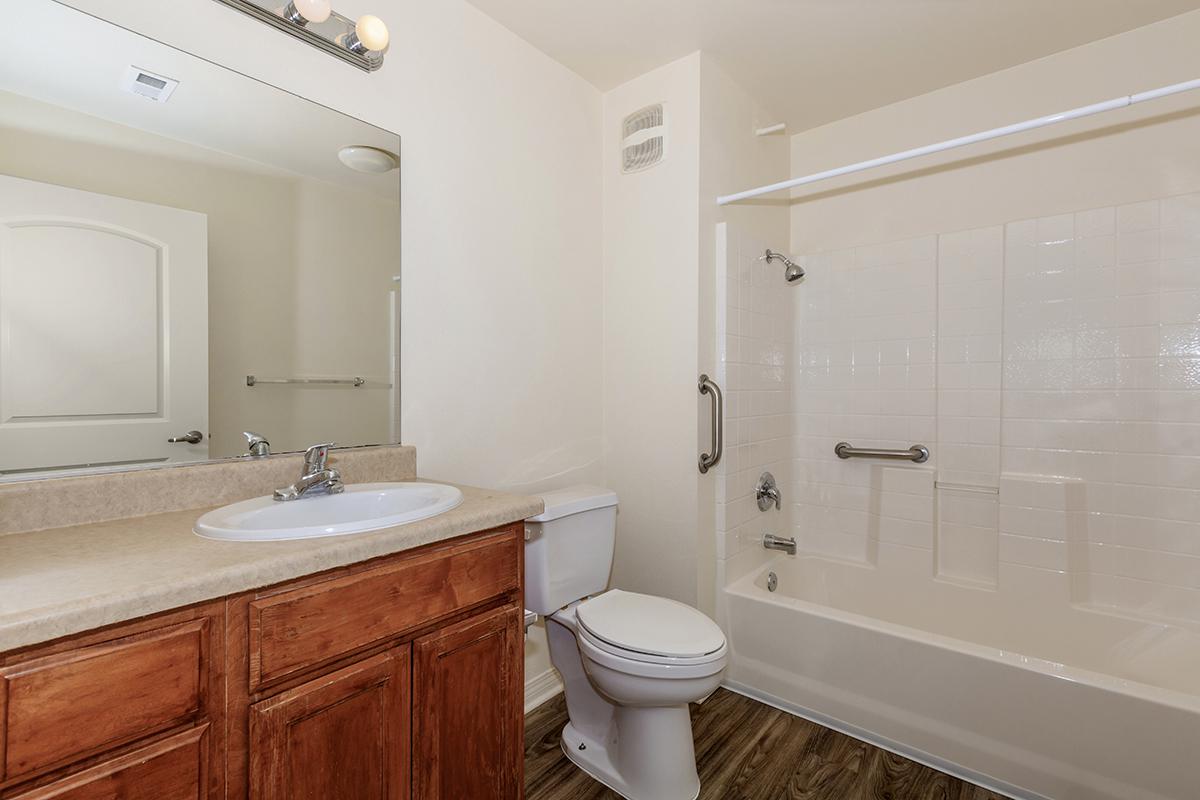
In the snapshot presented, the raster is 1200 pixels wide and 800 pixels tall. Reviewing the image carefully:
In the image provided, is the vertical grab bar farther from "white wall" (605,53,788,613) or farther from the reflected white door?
the reflected white door

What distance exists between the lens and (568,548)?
176 centimetres

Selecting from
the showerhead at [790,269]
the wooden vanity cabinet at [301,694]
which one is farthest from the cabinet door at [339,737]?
the showerhead at [790,269]

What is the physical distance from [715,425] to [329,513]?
1382mm

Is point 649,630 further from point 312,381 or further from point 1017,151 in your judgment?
point 1017,151

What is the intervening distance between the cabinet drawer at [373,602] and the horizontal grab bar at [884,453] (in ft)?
6.04

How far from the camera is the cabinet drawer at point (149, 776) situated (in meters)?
0.73

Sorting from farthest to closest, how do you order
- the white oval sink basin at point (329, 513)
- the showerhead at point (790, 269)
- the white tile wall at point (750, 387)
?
the showerhead at point (790, 269)
the white tile wall at point (750, 387)
the white oval sink basin at point (329, 513)

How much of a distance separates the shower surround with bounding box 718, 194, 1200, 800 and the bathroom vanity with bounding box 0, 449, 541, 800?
1247mm

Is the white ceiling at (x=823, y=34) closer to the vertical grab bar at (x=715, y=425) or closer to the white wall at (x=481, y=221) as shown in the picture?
the white wall at (x=481, y=221)

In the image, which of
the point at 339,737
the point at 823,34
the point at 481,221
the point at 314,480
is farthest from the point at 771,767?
the point at 823,34

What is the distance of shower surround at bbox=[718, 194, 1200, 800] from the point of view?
168 centimetres

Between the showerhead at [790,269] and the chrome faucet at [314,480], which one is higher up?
the showerhead at [790,269]

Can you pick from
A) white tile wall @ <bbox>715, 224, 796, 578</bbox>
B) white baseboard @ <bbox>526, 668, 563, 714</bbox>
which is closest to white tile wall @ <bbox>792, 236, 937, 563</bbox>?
white tile wall @ <bbox>715, 224, 796, 578</bbox>

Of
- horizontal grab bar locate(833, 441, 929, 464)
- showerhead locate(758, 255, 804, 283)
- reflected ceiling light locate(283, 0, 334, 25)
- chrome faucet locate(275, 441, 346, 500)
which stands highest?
reflected ceiling light locate(283, 0, 334, 25)
